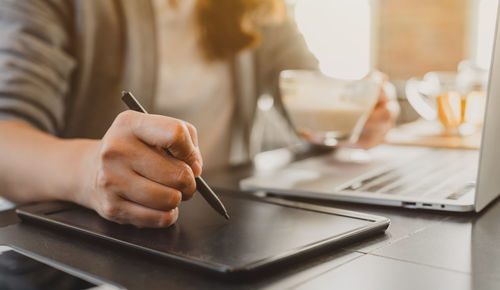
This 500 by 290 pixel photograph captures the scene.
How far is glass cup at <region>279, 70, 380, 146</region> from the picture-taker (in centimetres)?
84

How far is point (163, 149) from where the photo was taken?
20.1 inches

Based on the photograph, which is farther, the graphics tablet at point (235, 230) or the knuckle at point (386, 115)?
the knuckle at point (386, 115)

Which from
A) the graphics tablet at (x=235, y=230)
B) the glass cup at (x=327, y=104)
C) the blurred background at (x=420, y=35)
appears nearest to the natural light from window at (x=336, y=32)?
the glass cup at (x=327, y=104)

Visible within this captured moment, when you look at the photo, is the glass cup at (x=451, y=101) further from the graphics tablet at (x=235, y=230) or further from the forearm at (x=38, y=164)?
the forearm at (x=38, y=164)

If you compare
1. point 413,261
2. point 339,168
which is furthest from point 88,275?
point 339,168

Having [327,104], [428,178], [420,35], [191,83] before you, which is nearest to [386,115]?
[327,104]

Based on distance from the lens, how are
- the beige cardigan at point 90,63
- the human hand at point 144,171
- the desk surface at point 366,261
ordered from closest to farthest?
the desk surface at point 366,261, the human hand at point 144,171, the beige cardigan at point 90,63

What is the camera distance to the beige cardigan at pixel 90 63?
802 millimetres

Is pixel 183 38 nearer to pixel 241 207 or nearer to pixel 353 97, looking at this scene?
pixel 353 97

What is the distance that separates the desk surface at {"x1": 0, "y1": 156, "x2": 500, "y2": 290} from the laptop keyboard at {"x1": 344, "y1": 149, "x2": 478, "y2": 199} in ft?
0.24

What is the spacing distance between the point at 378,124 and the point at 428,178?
0.23 meters

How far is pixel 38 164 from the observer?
0.68m

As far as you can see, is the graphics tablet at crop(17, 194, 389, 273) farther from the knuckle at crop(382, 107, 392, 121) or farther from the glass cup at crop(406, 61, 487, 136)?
the glass cup at crop(406, 61, 487, 136)

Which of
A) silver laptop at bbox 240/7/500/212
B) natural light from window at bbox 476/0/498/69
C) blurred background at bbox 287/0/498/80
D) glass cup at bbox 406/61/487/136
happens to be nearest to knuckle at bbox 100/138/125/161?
silver laptop at bbox 240/7/500/212
